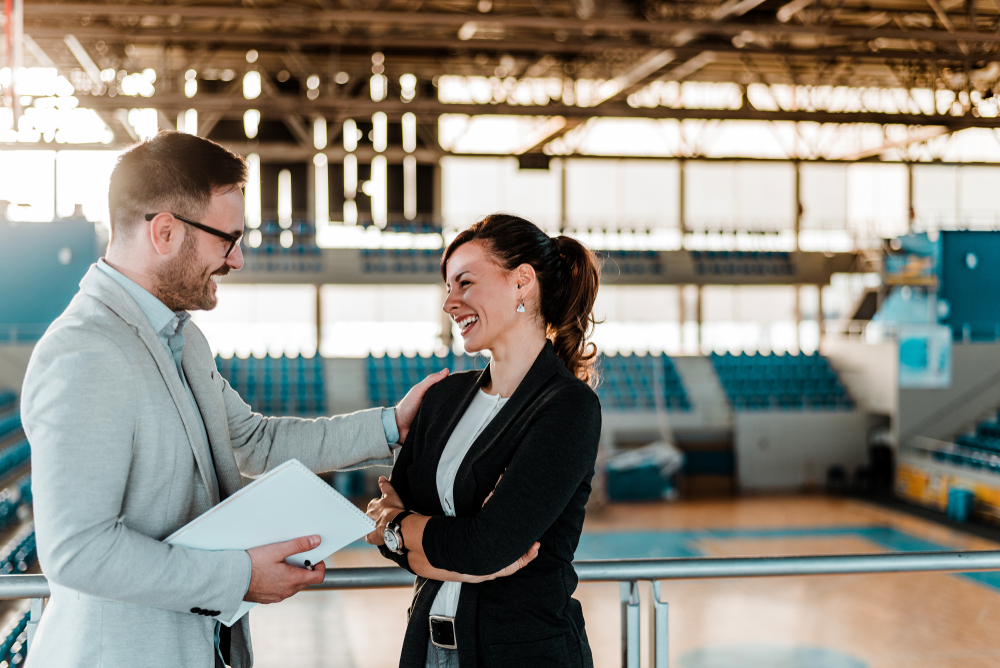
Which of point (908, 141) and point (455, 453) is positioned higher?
point (908, 141)

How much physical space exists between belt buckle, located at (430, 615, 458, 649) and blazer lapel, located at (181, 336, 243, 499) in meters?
0.43

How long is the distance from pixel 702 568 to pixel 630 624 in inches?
7.5

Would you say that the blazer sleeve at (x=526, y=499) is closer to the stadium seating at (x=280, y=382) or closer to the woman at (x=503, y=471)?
the woman at (x=503, y=471)

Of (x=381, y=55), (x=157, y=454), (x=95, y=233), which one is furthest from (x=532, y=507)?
(x=381, y=55)

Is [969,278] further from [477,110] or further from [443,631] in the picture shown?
[443,631]

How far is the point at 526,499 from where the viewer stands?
1.41 metres

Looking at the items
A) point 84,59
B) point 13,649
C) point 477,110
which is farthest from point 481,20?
point 13,649

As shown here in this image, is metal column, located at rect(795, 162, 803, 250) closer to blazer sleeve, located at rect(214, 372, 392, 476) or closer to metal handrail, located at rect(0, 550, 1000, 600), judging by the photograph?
metal handrail, located at rect(0, 550, 1000, 600)

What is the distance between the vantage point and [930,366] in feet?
45.5

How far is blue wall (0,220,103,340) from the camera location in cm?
1433

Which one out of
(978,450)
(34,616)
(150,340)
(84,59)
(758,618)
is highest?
(84,59)

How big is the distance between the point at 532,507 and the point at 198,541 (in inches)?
21.0

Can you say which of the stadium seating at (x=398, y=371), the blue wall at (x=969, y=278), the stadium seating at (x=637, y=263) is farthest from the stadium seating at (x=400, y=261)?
the blue wall at (x=969, y=278)

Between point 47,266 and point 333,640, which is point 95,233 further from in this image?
point 333,640
